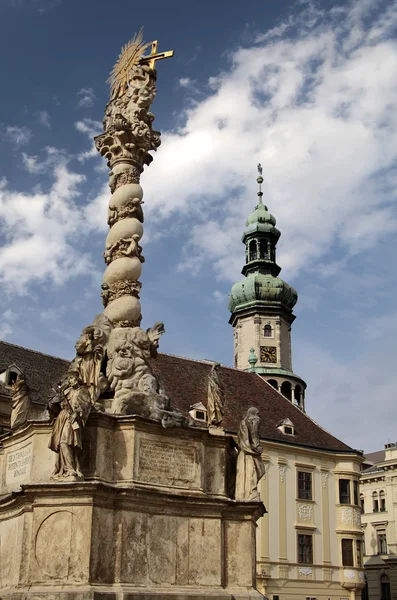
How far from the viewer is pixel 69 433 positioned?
11.1 metres

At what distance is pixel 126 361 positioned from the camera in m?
13.0

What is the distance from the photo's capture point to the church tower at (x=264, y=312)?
60600 mm

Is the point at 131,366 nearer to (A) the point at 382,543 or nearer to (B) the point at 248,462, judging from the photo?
(B) the point at 248,462

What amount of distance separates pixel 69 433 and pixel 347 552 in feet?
114

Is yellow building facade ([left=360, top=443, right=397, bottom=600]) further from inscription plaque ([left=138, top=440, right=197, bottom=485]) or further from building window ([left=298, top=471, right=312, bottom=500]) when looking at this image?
inscription plaque ([left=138, top=440, right=197, bottom=485])

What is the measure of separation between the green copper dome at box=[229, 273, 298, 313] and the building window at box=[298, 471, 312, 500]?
84.7 feet

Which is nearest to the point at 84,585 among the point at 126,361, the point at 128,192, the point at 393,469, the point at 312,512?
the point at 126,361

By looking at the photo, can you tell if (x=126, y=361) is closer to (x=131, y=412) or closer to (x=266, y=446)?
(x=131, y=412)

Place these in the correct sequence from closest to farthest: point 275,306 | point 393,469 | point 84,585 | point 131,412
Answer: point 84,585 → point 131,412 → point 393,469 → point 275,306

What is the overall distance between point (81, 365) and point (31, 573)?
3.40 metres

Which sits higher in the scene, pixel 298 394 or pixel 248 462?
pixel 298 394

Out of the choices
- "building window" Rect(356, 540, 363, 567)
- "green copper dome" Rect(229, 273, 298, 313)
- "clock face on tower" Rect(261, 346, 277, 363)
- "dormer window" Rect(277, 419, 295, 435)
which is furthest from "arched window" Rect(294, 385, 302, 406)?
"building window" Rect(356, 540, 363, 567)

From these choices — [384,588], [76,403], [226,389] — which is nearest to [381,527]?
[384,588]

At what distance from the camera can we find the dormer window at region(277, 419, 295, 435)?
43344 millimetres
